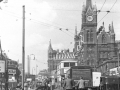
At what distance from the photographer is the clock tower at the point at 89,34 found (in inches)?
5846

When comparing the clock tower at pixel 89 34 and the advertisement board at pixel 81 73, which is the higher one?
the clock tower at pixel 89 34

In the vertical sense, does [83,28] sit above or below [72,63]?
above

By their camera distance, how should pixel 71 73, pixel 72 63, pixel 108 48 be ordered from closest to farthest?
pixel 71 73
pixel 72 63
pixel 108 48

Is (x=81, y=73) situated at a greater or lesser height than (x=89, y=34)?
lesser

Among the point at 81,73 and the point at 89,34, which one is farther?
the point at 89,34

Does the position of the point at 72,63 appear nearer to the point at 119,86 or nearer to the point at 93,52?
the point at 119,86

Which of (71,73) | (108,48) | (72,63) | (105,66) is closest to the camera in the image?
(71,73)

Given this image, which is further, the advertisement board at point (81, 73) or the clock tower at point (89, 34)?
the clock tower at point (89, 34)

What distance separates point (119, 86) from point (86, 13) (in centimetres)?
11575

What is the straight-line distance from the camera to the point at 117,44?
531 feet

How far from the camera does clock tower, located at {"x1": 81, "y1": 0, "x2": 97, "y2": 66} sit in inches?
5846

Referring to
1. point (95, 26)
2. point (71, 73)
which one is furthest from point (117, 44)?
point (71, 73)

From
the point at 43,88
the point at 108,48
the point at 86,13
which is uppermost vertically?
the point at 86,13

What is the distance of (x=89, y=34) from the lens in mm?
150375
